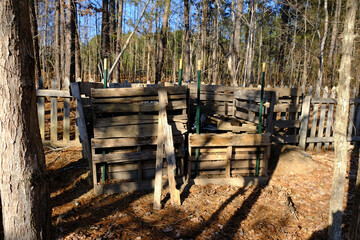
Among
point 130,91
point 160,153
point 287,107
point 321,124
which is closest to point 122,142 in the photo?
point 160,153

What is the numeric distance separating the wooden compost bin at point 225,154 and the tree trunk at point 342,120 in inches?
72.6

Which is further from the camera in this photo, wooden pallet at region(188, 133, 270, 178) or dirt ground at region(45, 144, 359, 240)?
wooden pallet at region(188, 133, 270, 178)

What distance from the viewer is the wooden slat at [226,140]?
4836mm

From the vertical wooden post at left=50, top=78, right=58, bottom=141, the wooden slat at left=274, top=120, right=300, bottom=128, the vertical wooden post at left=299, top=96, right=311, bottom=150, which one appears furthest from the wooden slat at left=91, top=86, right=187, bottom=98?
the vertical wooden post at left=299, top=96, right=311, bottom=150

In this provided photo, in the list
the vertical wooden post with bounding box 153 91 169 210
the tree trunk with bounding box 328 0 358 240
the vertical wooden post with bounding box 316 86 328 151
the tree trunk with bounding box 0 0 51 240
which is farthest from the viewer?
the vertical wooden post with bounding box 316 86 328 151

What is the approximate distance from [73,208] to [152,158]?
1522 mm

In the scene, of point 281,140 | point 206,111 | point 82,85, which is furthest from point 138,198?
point 281,140

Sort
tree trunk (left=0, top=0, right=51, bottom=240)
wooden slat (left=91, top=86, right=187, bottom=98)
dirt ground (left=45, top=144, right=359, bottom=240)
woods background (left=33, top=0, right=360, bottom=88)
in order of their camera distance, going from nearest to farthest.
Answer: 1. tree trunk (left=0, top=0, right=51, bottom=240)
2. dirt ground (left=45, top=144, right=359, bottom=240)
3. wooden slat (left=91, top=86, right=187, bottom=98)
4. woods background (left=33, top=0, right=360, bottom=88)

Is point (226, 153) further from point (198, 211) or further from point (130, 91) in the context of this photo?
point (130, 91)

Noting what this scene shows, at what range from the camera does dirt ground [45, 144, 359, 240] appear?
353 centimetres

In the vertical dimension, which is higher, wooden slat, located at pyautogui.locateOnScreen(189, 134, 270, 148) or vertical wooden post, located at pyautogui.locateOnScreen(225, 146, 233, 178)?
wooden slat, located at pyautogui.locateOnScreen(189, 134, 270, 148)

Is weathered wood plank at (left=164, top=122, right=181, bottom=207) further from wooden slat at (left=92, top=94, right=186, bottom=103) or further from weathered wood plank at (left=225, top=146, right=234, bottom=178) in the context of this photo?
weathered wood plank at (left=225, top=146, right=234, bottom=178)

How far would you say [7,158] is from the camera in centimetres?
264

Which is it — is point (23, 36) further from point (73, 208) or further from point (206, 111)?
point (206, 111)
